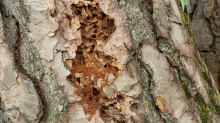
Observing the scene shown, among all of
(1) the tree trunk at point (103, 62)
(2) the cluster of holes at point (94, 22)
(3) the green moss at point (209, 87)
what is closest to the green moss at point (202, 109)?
(1) the tree trunk at point (103, 62)

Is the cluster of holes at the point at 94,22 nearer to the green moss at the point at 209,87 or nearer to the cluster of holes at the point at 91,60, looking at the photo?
the cluster of holes at the point at 91,60

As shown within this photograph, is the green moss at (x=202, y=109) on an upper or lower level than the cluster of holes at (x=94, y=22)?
lower

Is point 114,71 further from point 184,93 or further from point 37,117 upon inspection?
point 37,117

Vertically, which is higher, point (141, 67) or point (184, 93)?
point (141, 67)

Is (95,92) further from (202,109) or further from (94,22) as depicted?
(202,109)

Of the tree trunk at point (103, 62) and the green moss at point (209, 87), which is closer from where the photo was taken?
the tree trunk at point (103, 62)


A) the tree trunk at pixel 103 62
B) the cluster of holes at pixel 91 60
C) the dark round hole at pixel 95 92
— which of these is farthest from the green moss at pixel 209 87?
the dark round hole at pixel 95 92

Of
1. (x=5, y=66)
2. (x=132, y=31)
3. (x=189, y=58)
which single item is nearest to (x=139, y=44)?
(x=132, y=31)

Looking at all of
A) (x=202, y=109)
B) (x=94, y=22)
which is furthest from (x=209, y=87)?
(x=94, y=22)
